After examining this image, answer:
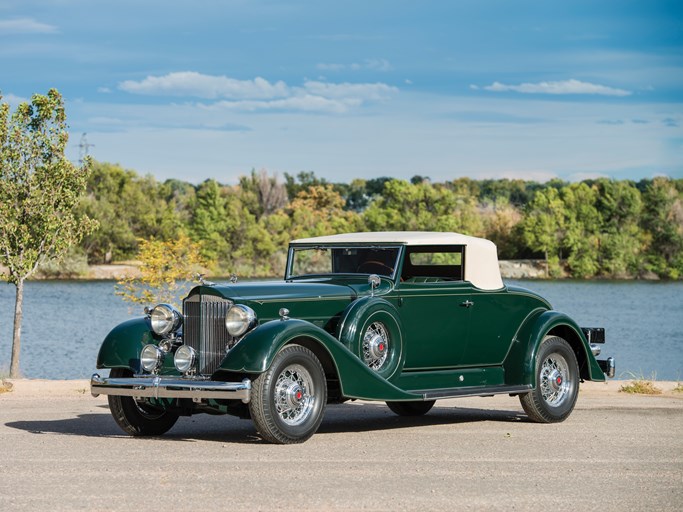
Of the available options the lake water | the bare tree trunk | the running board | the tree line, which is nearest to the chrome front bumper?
the running board

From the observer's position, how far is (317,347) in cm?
1043

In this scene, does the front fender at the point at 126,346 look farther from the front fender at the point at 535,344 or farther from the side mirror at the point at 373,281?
the front fender at the point at 535,344

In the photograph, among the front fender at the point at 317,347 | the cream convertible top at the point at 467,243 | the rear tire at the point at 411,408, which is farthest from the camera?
the rear tire at the point at 411,408

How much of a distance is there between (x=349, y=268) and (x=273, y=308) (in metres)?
1.71

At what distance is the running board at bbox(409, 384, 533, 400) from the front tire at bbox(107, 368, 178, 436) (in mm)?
2614

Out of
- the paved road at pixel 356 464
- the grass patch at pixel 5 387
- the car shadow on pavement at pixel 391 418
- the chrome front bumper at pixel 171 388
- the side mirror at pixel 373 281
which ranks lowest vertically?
the grass patch at pixel 5 387

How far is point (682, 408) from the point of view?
14.2 m

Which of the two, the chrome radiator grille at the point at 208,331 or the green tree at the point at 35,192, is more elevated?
the green tree at the point at 35,192

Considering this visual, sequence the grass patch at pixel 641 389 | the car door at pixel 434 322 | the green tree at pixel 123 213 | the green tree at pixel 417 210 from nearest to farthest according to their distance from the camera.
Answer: the car door at pixel 434 322, the grass patch at pixel 641 389, the green tree at pixel 123 213, the green tree at pixel 417 210

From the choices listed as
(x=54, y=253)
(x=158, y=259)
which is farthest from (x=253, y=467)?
(x=158, y=259)

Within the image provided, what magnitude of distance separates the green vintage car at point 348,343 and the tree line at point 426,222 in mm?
65155

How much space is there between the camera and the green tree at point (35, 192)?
21125 millimetres

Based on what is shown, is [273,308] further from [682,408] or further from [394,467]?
[682,408]

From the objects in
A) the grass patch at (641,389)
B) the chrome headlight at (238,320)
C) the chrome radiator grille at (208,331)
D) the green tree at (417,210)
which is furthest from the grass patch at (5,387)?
the green tree at (417,210)
